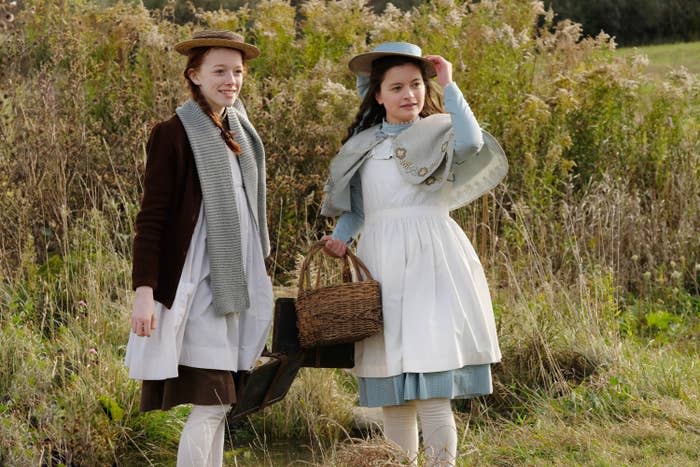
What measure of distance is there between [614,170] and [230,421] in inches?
159

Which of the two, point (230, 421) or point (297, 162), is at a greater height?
point (297, 162)

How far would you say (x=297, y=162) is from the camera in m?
6.42

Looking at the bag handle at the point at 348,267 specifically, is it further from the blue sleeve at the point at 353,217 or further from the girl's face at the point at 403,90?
the girl's face at the point at 403,90

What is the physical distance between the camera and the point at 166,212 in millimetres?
3322

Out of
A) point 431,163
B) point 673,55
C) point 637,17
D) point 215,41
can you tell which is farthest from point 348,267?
point 637,17

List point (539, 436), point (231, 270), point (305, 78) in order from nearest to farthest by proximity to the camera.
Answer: point (231, 270) < point (539, 436) < point (305, 78)

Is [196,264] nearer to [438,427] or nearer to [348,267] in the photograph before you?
[348,267]

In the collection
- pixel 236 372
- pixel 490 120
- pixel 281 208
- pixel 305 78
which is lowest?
pixel 236 372

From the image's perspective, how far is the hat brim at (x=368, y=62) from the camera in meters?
3.64

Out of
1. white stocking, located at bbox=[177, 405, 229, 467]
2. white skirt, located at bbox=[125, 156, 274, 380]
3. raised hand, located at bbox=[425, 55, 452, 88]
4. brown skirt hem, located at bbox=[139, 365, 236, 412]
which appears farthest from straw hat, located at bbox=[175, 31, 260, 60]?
white stocking, located at bbox=[177, 405, 229, 467]

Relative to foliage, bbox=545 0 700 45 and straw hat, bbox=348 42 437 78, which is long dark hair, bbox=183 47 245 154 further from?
foliage, bbox=545 0 700 45

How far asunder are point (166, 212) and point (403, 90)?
97 centimetres

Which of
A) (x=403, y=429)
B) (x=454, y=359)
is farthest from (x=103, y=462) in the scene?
(x=454, y=359)

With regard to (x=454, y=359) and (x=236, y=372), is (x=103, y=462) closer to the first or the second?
(x=236, y=372)
